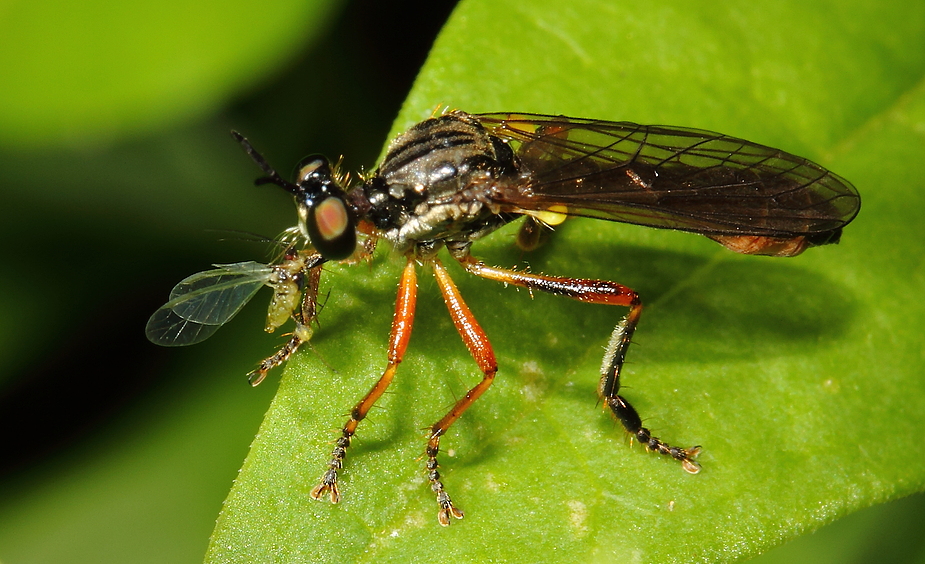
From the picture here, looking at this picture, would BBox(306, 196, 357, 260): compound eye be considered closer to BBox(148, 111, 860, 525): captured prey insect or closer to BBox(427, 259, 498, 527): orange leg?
BBox(148, 111, 860, 525): captured prey insect

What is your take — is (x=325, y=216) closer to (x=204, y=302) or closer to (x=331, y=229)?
(x=331, y=229)

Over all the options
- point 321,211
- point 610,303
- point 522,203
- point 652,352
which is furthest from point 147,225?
point 652,352

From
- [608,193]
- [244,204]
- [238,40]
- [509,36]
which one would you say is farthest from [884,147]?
[244,204]

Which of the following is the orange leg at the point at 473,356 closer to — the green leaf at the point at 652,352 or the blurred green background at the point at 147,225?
the green leaf at the point at 652,352

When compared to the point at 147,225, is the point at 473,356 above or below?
above

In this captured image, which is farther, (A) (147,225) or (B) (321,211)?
(A) (147,225)

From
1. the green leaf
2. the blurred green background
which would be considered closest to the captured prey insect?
the green leaf

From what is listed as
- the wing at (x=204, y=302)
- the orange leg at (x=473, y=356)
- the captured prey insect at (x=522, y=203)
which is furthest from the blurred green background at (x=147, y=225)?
the orange leg at (x=473, y=356)

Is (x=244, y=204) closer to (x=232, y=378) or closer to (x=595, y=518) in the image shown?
(x=232, y=378)
